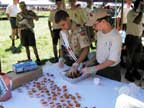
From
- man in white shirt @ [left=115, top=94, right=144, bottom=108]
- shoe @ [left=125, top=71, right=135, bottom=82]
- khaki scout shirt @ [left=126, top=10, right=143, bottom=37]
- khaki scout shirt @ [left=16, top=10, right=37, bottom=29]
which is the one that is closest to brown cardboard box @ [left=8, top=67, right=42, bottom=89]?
man in white shirt @ [left=115, top=94, right=144, bottom=108]

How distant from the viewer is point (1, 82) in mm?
1793

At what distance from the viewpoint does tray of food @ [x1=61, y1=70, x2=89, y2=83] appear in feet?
6.56

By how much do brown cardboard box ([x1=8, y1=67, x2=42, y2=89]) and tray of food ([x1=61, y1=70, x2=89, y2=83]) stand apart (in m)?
0.20

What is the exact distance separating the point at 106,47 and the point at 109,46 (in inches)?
1.9

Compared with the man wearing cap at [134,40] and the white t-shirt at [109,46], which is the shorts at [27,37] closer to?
the man wearing cap at [134,40]

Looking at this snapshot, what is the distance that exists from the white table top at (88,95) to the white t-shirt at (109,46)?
19cm

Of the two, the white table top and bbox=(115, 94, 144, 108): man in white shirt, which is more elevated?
bbox=(115, 94, 144, 108): man in white shirt

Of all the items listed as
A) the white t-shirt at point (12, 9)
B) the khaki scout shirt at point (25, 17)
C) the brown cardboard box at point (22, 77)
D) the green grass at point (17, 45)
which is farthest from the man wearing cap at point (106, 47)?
the white t-shirt at point (12, 9)

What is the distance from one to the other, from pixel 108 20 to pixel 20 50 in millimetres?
4816

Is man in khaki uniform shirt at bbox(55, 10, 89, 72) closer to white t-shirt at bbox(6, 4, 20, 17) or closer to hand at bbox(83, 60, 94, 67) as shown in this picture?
hand at bbox(83, 60, 94, 67)

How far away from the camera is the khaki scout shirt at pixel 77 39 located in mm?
2381

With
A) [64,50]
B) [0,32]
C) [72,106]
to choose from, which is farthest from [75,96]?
[0,32]

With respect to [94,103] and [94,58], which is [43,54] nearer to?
[94,58]

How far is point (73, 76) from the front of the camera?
6.70 ft
